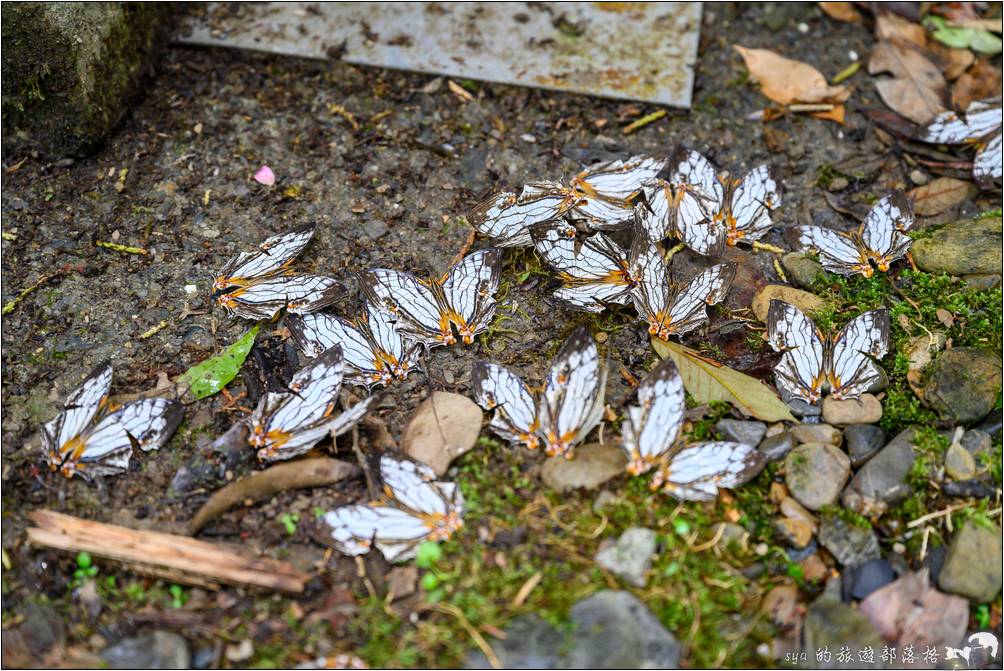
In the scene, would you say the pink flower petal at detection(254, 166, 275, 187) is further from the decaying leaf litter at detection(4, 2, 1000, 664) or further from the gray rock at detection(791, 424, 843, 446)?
the gray rock at detection(791, 424, 843, 446)

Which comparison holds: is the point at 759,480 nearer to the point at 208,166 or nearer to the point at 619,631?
the point at 619,631

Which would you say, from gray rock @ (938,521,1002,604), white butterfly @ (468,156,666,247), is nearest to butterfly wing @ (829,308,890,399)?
gray rock @ (938,521,1002,604)

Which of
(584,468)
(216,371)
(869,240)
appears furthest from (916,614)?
(216,371)

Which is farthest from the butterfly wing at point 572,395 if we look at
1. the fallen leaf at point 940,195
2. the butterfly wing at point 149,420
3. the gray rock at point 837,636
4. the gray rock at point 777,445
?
the fallen leaf at point 940,195

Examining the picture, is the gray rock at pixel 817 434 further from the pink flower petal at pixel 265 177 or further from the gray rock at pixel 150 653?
the pink flower petal at pixel 265 177

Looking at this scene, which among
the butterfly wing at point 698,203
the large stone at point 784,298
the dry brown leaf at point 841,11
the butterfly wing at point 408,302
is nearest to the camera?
the butterfly wing at point 408,302

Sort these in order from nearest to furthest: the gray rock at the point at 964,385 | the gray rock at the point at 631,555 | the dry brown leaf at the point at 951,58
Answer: the gray rock at the point at 631,555 < the gray rock at the point at 964,385 < the dry brown leaf at the point at 951,58
